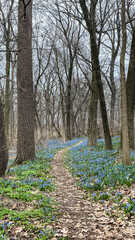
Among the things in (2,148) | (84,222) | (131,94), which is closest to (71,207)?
(84,222)

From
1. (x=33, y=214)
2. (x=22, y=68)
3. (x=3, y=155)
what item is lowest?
(x=33, y=214)

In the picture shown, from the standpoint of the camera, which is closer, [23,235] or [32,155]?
[23,235]

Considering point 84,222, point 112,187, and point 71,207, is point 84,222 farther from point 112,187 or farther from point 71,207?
point 112,187

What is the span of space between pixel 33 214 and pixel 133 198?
2.45 meters

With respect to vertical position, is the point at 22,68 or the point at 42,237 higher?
the point at 22,68

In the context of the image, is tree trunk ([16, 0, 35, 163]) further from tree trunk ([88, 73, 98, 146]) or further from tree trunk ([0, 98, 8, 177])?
tree trunk ([88, 73, 98, 146])

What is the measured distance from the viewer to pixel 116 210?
4.64 metres

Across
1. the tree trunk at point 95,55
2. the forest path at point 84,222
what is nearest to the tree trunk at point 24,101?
the tree trunk at point 95,55

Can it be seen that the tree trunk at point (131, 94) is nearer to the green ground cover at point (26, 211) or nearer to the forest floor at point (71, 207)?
the forest floor at point (71, 207)

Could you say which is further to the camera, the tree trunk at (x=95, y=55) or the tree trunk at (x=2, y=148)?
the tree trunk at (x=95, y=55)

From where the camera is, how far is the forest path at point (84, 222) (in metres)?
3.74

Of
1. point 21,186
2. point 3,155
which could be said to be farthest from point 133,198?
point 3,155

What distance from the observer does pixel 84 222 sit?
4.36 m

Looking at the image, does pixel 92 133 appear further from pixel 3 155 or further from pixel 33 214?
pixel 33 214
